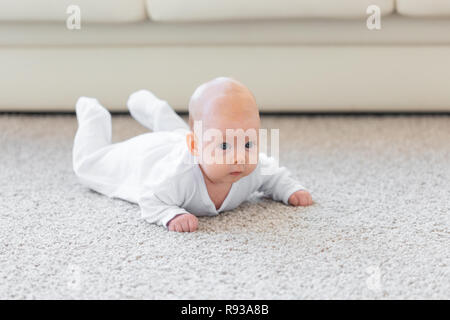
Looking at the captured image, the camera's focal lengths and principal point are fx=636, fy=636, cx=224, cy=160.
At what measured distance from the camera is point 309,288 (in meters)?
0.86

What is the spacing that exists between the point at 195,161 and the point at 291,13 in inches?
26.9

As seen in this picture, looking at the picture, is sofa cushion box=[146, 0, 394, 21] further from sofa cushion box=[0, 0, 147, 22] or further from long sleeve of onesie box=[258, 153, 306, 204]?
long sleeve of onesie box=[258, 153, 306, 204]

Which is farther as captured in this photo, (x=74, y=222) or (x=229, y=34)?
(x=229, y=34)

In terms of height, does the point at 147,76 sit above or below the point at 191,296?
above

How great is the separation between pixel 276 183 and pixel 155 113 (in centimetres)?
36

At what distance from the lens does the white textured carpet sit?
868 millimetres

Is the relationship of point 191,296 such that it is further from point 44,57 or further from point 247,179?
point 44,57

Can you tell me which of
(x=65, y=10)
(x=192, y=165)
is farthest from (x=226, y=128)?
(x=65, y=10)

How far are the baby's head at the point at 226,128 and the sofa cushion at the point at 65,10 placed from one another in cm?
68

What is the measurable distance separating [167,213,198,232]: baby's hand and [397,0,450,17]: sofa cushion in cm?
91

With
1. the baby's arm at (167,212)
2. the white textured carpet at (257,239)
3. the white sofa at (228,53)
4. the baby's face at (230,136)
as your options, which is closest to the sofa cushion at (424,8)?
the white sofa at (228,53)

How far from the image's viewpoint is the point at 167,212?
108 cm
